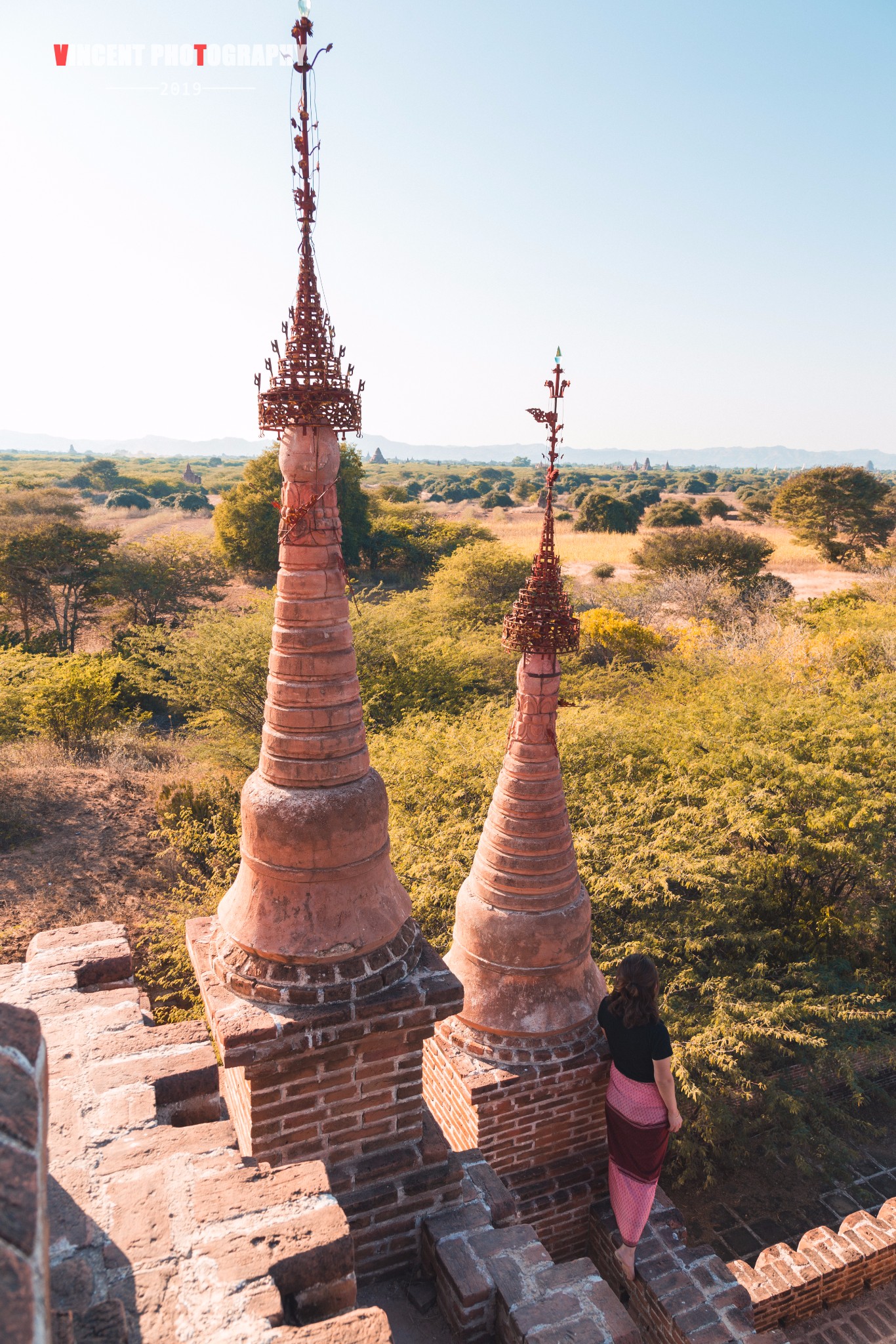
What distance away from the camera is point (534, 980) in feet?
18.0

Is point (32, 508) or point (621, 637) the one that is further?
point (32, 508)

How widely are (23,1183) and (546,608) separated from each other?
14.3 feet

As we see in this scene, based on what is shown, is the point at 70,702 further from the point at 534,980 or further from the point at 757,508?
the point at 757,508

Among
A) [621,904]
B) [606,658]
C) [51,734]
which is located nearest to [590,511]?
[606,658]

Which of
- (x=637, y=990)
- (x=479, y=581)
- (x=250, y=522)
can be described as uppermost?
(x=250, y=522)

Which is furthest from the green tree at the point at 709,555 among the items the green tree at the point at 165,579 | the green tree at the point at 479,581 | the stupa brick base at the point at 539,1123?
the stupa brick base at the point at 539,1123

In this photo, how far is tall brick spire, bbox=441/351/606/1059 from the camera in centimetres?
539

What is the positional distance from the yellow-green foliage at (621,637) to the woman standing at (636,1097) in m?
18.0

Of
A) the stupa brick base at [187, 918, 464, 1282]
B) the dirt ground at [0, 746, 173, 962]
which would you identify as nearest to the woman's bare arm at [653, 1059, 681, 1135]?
the stupa brick base at [187, 918, 464, 1282]

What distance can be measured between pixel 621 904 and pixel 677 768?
3220mm

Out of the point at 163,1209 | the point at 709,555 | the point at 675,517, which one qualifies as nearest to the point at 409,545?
the point at 709,555

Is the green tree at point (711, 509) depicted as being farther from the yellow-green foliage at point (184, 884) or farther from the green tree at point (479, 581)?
the yellow-green foliage at point (184, 884)

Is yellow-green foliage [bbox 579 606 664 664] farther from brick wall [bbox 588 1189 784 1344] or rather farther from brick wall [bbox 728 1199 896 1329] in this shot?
→ brick wall [bbox 588 1189 784 1344]

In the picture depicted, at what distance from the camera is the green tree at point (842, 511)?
3891 cm
